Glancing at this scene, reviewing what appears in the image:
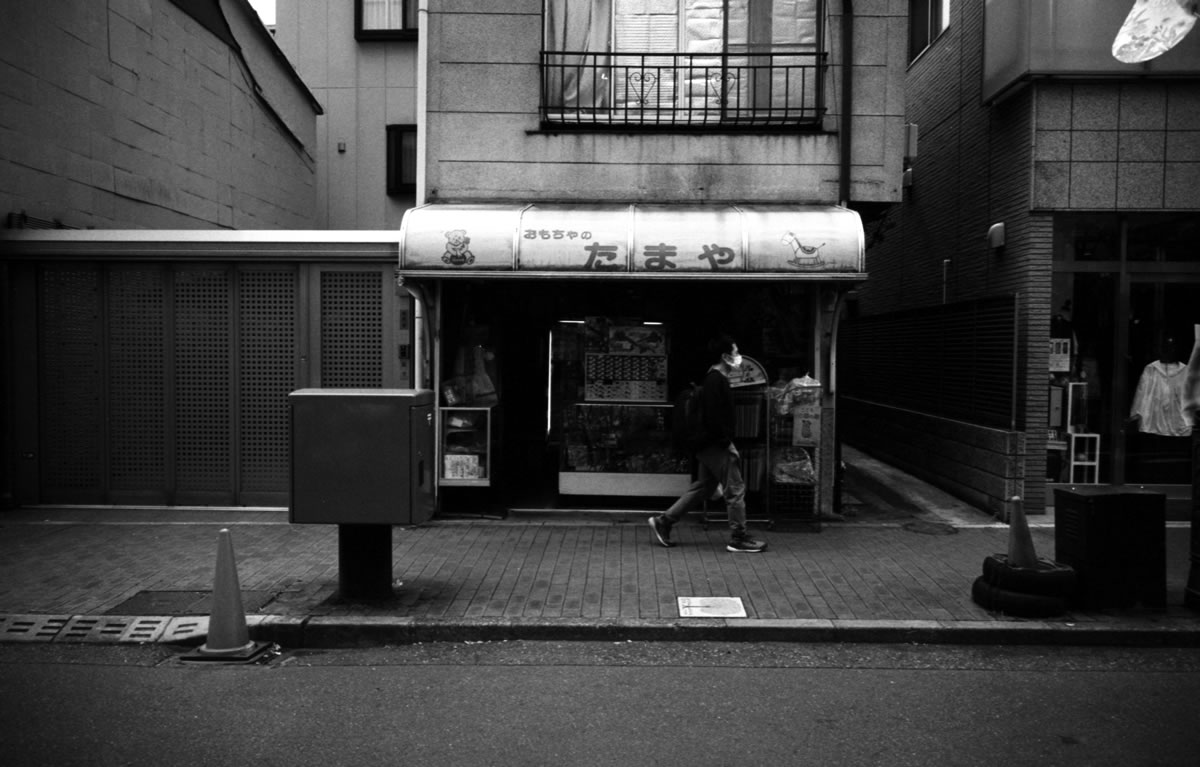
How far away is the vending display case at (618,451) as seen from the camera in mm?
10547

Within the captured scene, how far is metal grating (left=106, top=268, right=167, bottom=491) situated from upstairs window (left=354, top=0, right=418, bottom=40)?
8.49m

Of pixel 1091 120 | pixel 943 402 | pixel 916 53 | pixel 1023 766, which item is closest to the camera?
pixel 1023 766

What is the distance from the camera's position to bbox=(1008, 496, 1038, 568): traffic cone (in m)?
6.61

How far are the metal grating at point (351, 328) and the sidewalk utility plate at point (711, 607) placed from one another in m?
5.05

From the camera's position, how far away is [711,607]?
6867mm

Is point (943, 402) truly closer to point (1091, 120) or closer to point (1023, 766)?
point (1091, 120)

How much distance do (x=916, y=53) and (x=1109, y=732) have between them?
12.1 m

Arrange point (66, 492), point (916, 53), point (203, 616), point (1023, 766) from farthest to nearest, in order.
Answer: point (916, 53) < point (66, 492) < point (203, 616) < point (1023, 766)

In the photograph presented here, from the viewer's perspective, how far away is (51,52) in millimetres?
10695

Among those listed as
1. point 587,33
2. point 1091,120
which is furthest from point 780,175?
point 1091,120

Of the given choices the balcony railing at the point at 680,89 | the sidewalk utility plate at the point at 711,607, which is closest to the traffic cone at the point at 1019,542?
the sidewalk utility plate at the point at 711,607

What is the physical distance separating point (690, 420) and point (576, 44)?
4652mm

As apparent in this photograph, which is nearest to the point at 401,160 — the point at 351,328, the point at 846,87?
the point at 351,328

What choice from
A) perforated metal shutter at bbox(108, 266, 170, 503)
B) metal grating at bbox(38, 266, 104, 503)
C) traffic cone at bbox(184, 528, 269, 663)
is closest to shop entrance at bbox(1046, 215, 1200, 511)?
traffic cone at bbox(184, 528, 269, 663)
